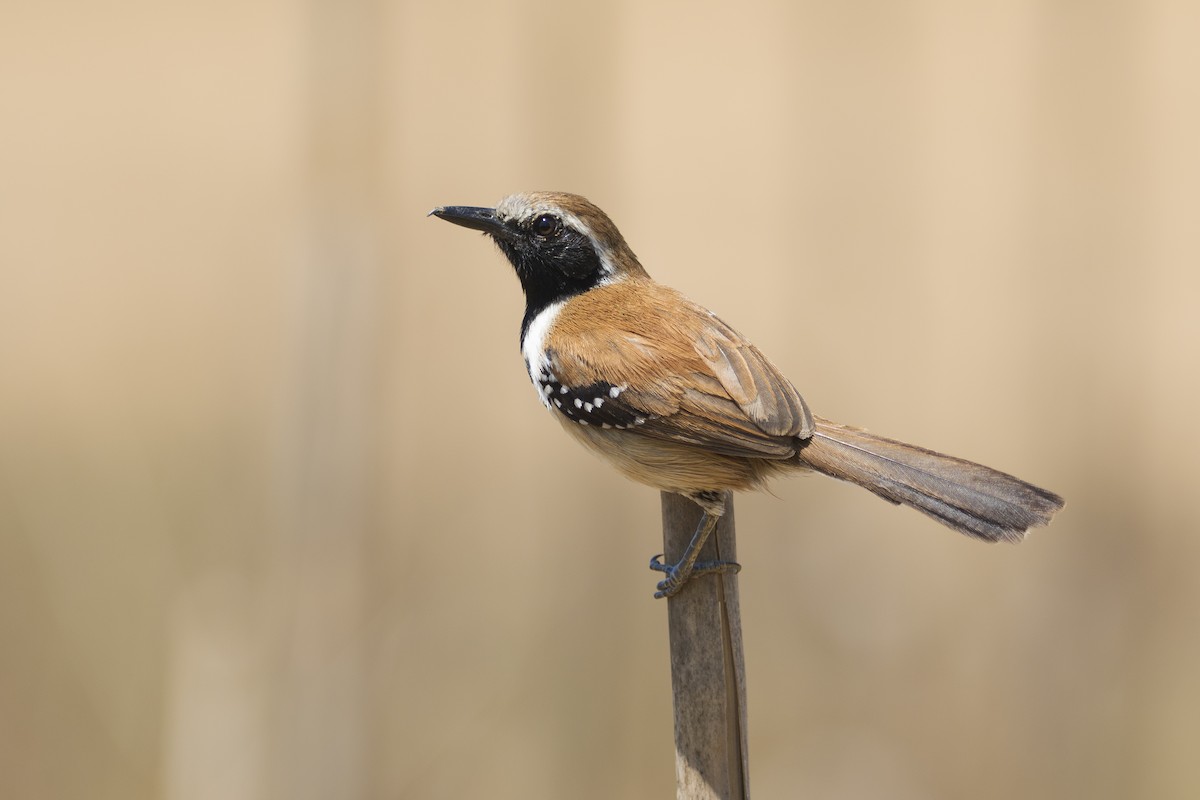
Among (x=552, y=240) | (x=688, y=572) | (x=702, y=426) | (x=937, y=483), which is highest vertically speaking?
(x=552, y=240)

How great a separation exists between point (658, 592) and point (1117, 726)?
9.17 ft

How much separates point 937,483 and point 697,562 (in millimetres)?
609

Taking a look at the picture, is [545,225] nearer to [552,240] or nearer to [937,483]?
[552,240]

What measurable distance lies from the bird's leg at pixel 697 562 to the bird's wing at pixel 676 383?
0.14m

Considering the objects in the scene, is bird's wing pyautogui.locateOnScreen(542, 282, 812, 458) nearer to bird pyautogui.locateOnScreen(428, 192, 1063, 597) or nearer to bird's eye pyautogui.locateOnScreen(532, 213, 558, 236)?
bird pyautogui.locateOnScreen(428, 192, 1063, 597)

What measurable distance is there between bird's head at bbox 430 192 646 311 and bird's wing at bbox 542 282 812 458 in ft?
1.01

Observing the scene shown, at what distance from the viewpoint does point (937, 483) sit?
2.91m

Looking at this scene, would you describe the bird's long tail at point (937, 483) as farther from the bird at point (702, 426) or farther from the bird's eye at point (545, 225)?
the bird's eye at point (545, 225)

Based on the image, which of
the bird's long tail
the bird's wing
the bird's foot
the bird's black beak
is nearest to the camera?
the bird's long tail

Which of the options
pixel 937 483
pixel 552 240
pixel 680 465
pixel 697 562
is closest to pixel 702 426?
pixel 680 465

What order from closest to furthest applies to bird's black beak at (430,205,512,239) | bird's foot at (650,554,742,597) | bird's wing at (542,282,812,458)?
bird's foot at (650,554,742,597) < bird's wing at (542,282,812,458) < bird's black beak at (430,205,512,239)

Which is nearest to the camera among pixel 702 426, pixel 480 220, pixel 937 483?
pixel 937 483

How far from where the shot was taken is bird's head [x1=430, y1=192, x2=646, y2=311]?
3648 millimetres

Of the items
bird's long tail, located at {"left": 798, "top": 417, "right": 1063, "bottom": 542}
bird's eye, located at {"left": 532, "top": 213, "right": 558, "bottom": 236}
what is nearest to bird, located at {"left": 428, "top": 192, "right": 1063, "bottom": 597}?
bird's long tail, located at {"left": 798, "top": 417, "right": 1063, "bottom": 542}
